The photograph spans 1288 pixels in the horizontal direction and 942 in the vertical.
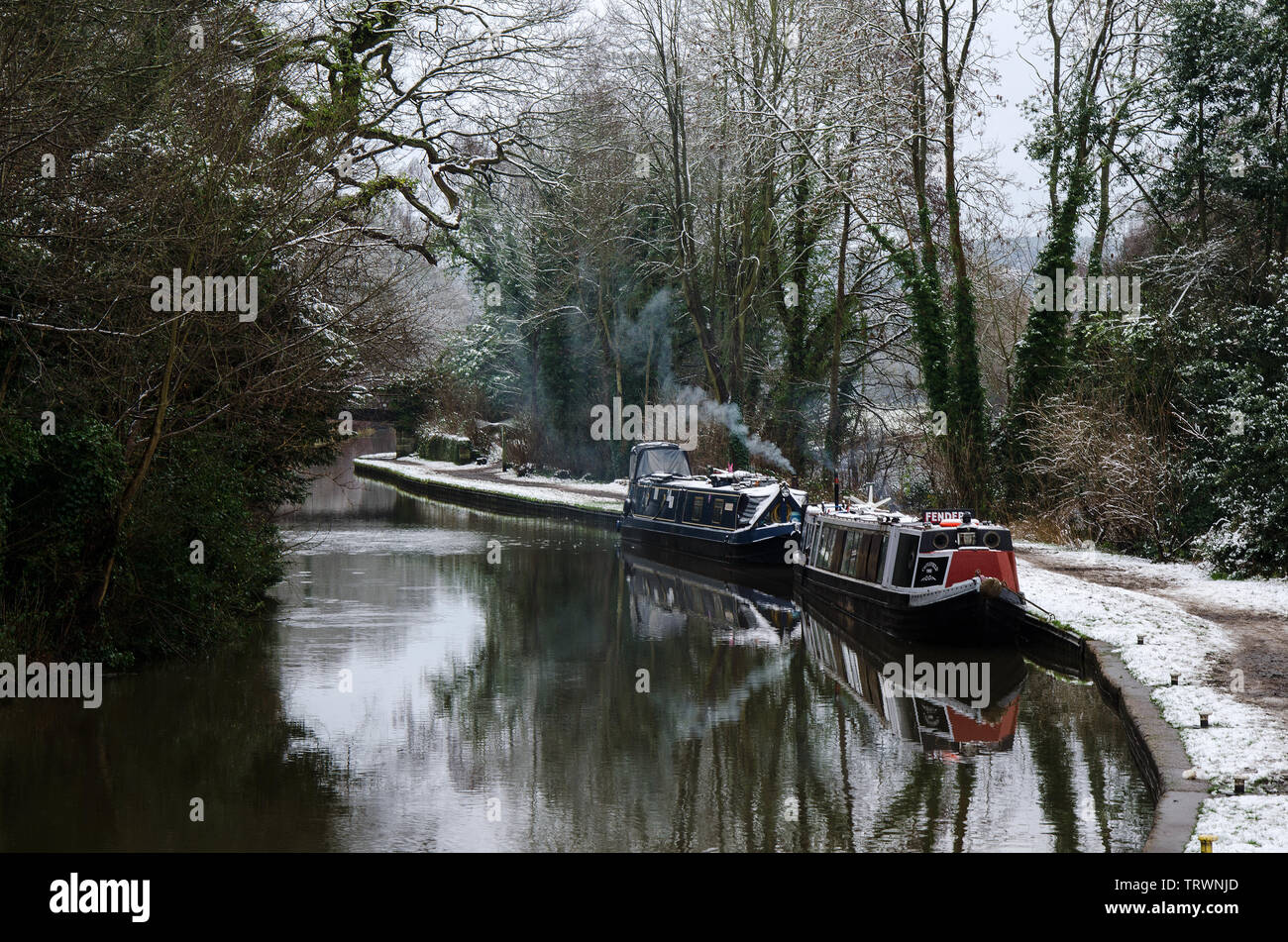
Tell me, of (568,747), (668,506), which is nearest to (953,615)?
(568,747)

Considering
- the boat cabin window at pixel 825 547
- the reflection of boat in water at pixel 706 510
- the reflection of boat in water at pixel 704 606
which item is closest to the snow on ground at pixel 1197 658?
the boat cabin window at pixel 825 547

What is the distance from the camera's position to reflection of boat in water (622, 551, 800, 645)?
16828 millimetres

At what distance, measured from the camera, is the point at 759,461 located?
30938 millimetres

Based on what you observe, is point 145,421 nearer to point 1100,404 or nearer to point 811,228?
point 1100,404

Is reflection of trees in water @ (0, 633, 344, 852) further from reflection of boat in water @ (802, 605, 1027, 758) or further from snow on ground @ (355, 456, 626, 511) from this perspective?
snow on ground @ (355, 456, 626, 511)

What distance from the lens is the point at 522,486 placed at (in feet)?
123

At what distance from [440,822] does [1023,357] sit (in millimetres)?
18291
